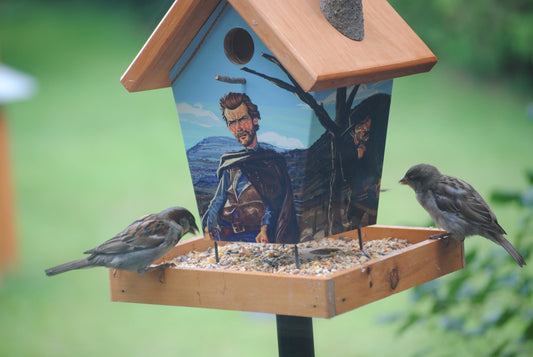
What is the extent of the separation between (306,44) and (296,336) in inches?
32.9

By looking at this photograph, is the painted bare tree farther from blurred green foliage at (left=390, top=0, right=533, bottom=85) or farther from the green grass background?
blurred green foliage at (left=390, top=0, right=533, bottom=85)

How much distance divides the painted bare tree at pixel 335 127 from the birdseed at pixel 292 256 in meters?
0.10

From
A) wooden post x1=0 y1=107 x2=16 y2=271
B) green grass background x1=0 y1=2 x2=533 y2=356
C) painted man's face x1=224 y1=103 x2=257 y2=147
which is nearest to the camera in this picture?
painted man's face x1=224 y1=103 x2=257 y2=147

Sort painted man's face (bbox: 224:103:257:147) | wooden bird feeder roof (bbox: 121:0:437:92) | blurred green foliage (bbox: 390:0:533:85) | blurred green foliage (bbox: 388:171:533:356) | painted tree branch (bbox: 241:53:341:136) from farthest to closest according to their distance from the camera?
blurred green foliage (bbox: 390:0:533:85) → blurred green foliage (bbox: 388:171:533:356) → painted man's face (bbox: 224:103:257:147) → painted tree branch (bbox: 241:53:341:136) → wooden bird feeder roof (bbox: 121:0:437:92)

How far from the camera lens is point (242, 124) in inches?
78.5

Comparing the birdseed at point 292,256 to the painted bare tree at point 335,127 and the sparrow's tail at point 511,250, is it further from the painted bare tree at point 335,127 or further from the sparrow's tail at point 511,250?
the sparrow's tail at point 511,250

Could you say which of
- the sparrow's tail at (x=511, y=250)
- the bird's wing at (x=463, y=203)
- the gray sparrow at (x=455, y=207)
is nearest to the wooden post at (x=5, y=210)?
the gray sparrow at (x=455, y=207)

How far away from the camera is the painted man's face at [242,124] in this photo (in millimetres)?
1979

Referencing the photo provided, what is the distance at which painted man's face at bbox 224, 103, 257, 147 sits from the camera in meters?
1.98

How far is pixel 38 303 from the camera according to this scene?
5512mm

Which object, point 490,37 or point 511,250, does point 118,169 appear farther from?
point 511,250

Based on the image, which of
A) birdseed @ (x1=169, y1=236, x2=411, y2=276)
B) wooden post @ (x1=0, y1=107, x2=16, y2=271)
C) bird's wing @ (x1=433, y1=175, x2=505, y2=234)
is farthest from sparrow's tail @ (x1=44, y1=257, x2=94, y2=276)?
wooden post @ (x1=0, y1=107, x2=16, y2=271)

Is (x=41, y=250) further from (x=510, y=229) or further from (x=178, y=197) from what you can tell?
(x=510, y=229)

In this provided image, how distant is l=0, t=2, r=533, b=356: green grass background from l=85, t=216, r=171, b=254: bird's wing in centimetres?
138
